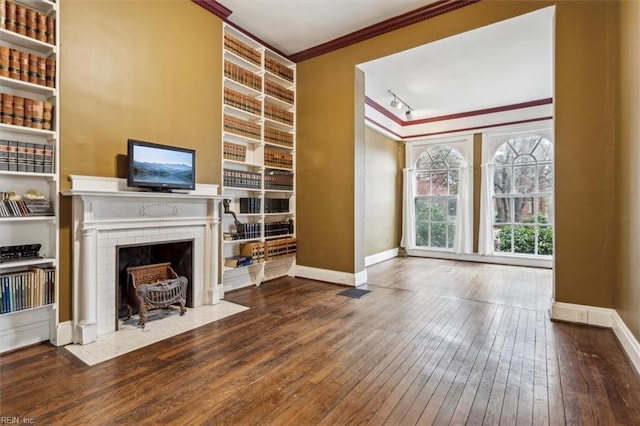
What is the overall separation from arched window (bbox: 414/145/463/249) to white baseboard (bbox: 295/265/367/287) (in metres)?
3.47

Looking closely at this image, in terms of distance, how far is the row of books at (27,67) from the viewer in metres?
2.37

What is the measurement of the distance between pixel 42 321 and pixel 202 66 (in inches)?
120

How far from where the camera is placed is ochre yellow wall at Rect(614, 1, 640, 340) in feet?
7.67

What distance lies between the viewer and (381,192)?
702cm

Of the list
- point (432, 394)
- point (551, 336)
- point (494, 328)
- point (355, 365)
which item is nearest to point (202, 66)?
point (355, 365)

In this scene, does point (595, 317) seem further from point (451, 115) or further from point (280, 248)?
point (451, 115)

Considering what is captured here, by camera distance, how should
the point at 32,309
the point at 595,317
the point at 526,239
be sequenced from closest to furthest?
the point at 32,309 → the point at 595,317 → the point at 526,239

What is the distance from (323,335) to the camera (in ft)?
9.14

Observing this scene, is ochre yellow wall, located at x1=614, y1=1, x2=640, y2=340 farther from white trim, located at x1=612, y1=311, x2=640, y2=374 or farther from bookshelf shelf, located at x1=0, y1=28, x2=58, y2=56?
bookshelf shelf, located at x1=0, y1=28, x2=58, y2=56

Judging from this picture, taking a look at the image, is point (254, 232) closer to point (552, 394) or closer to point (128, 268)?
point (128, 268)

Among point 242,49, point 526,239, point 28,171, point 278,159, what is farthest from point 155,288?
point 526,239

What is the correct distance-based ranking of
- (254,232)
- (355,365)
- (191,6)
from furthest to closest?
(254,232) → (191,6) → (355,365)

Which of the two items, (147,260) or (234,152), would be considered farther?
(234,152)

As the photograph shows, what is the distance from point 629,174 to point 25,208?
4.85 metres
